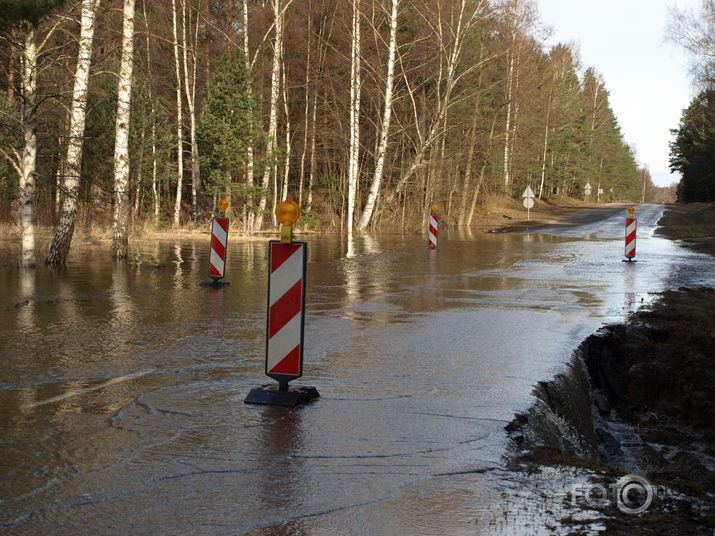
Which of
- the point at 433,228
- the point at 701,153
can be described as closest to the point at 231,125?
the point at 433,228

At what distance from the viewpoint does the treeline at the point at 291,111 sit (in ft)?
90.3

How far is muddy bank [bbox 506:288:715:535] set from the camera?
4.21 meters

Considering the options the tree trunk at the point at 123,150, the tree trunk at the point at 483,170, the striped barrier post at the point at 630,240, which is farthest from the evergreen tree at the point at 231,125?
the striped barrier post at the point at 630,240

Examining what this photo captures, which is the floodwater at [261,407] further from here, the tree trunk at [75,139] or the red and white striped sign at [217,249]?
the tree trunk at [75,139]

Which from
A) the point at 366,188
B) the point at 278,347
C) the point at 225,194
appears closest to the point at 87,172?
the point at 225,194

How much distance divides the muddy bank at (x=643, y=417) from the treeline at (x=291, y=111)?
37.4 feet

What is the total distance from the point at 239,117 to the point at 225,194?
3.30m

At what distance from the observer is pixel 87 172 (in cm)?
2800

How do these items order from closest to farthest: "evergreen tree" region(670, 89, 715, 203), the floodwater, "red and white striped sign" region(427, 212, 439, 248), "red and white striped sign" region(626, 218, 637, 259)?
the floodwater, "red and white striped sign" region(626, 218, 637, 259), "red and white striped sign" region(427, 212, 439, 248), "evergreen tree" region(670, 89, 715, 203)

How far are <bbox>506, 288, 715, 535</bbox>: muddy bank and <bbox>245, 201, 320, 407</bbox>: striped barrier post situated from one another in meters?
1.68

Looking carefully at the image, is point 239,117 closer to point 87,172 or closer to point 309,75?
point 87,172

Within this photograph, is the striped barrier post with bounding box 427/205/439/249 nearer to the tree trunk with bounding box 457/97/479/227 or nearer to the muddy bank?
the muddy bank
